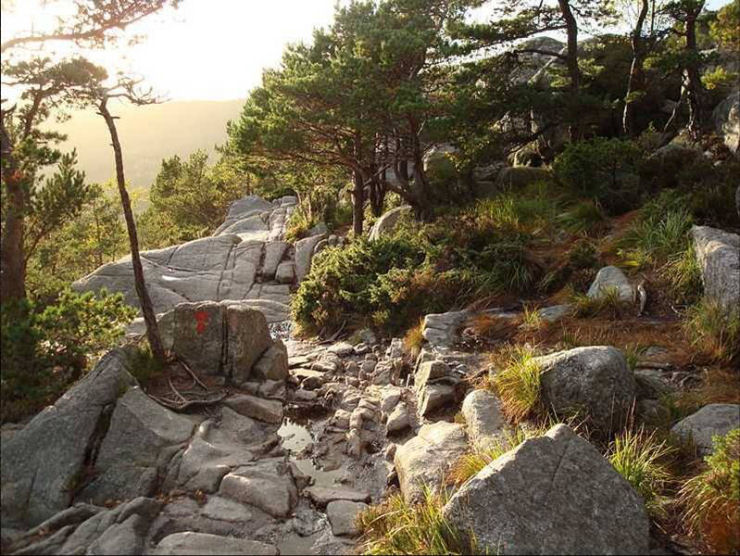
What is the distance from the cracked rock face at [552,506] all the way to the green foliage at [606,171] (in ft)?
35.5

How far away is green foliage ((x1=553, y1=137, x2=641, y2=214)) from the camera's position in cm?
1458

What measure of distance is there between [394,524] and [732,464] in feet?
12.6

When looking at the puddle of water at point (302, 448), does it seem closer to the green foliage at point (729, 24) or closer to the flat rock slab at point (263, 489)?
the flat rock slab at point (263, 489)

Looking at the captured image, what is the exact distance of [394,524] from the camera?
633cm

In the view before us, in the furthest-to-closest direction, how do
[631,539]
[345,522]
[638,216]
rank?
[638,216], [345,522], [631,539]

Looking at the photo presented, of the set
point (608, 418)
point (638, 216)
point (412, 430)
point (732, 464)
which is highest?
point (638, 216)

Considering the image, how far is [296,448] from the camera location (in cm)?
916

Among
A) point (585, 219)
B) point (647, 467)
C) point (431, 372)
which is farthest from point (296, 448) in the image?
point (585, 219)

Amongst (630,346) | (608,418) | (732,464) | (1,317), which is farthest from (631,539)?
(1,317)

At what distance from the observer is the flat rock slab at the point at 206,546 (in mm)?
5727

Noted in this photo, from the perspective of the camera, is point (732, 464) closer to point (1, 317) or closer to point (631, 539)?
point (631, 539)

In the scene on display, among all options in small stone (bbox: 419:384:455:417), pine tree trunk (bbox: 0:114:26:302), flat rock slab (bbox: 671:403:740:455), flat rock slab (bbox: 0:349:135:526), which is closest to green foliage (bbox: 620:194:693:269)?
flat rock slab (bbox: 671:403:740:455)

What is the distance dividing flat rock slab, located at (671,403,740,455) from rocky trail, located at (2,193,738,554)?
0.09ft

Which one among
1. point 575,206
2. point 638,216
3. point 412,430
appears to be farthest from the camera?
point 575,206
